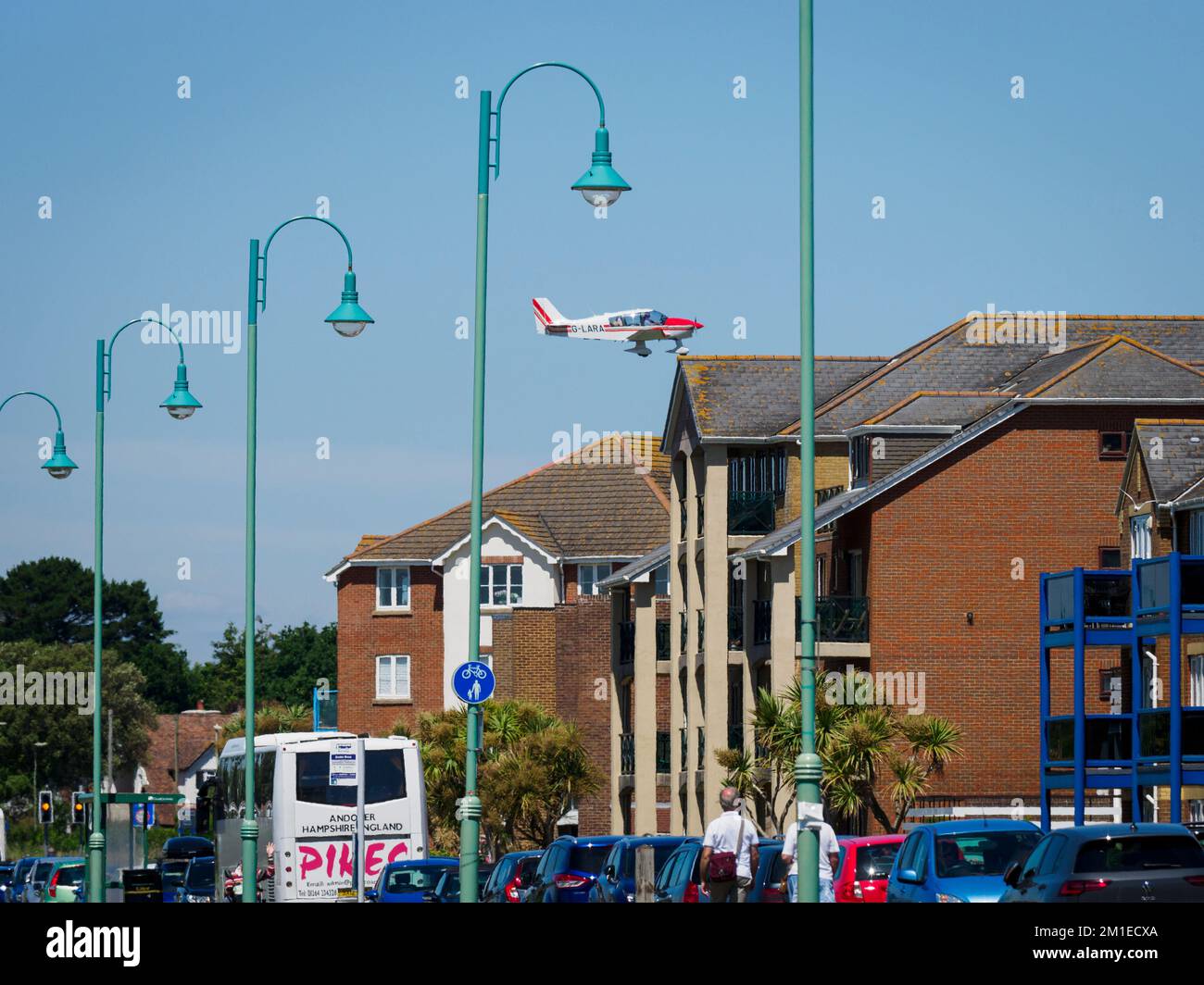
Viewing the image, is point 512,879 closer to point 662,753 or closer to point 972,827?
point 972,827

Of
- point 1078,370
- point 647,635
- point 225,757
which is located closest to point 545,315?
point 647,635

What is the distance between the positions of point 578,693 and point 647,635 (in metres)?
8.58

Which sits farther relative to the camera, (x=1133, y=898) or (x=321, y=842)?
(x=321, y=842)

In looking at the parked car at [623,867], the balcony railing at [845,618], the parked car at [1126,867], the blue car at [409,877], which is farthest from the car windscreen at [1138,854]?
the balcony railing at [845,618]

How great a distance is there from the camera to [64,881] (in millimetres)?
49094

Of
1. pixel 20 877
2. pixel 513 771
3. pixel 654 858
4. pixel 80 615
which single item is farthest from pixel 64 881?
pixel 80 615

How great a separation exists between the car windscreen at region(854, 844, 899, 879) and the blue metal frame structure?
9.65 m

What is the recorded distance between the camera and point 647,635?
205ft

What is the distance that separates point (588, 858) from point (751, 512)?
26921mm

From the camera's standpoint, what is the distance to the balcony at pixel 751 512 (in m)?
55.9

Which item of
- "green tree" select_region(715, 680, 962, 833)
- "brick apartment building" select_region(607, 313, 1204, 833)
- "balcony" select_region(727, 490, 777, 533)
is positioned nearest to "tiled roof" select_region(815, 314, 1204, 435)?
"brick apartment building" select_region(607, 313, 1204, 833)
